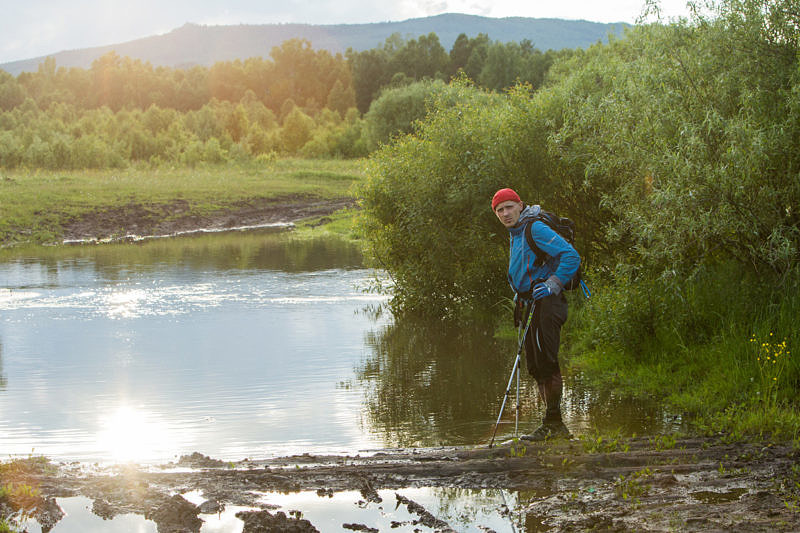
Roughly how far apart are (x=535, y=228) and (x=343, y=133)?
80448mm

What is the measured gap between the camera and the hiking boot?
779cm

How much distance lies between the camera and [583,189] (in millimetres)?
13430

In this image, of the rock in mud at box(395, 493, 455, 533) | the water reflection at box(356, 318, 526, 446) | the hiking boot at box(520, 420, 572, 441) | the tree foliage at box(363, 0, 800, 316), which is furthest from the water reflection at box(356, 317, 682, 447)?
the rock in mud at box(395, 493, 455, 533)

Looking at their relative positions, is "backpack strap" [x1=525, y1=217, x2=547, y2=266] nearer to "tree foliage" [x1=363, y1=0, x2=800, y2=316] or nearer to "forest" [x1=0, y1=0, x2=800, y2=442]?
"forest" [x1=0, y1=0, x2=800, y2=442]

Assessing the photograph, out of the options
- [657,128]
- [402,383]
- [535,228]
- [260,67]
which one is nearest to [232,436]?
[402,383]

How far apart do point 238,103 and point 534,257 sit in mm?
112416

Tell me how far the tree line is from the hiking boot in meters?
30.4

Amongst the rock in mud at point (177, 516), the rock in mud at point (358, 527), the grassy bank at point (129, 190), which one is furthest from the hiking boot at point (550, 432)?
the grassy bank at point (129, 190)

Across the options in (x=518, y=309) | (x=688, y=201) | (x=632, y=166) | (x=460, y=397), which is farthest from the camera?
(x=632, y=166)

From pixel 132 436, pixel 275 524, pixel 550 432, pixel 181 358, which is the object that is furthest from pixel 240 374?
pixel 275 524

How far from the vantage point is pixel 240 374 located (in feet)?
39.1

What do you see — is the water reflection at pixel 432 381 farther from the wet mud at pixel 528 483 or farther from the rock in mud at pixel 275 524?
the rock in mud at pixel 275 524

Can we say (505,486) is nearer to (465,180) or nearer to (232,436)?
(232,436)

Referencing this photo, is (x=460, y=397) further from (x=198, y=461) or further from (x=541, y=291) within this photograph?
(x=198, y=461)
